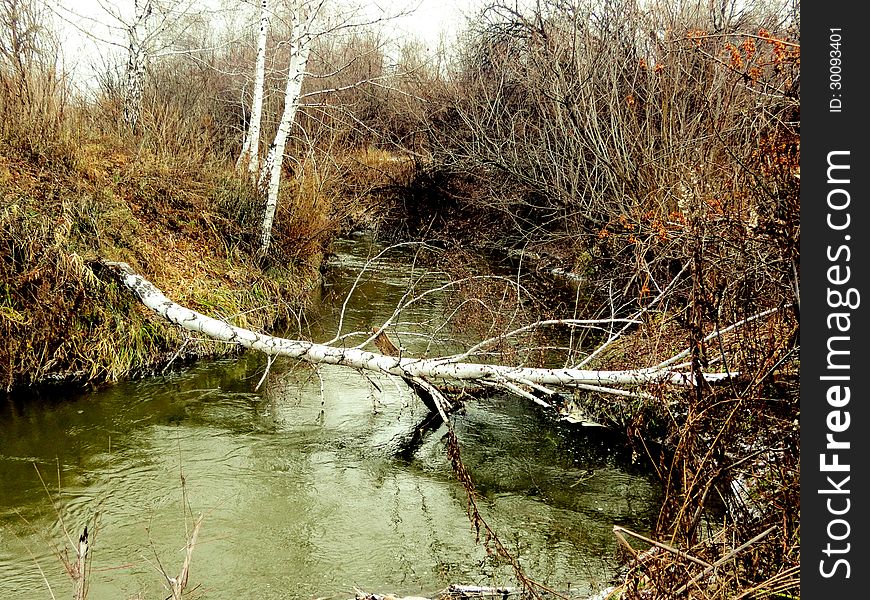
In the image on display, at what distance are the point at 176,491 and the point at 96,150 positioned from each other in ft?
21.7

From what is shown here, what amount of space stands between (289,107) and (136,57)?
3.77 m

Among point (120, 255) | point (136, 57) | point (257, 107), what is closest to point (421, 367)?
point (120, 255)

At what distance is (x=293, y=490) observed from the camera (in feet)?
21.5

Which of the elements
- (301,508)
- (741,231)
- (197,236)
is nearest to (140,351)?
(197,236)

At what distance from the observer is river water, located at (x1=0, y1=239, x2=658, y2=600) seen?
536 centimetres

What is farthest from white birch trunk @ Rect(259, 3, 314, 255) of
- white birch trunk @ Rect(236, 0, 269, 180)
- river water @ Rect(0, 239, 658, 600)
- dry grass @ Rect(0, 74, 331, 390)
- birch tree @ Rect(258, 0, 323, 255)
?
river water @ Rect(0, 239, 658, 600)

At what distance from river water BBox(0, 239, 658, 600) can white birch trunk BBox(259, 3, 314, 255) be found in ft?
11.0

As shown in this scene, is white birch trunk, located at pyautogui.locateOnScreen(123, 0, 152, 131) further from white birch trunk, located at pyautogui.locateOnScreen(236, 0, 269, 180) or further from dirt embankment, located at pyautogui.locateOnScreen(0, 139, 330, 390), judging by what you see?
white birch trunk, located at pyautogui.locateOnScreen(236, 0, 269, 180)

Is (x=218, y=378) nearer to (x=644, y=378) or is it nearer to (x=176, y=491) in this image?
(x=176, y=491)

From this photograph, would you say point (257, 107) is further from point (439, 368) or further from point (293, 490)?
point (293, 490)

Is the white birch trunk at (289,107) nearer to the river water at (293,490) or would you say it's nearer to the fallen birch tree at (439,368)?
the river water at (293,490)

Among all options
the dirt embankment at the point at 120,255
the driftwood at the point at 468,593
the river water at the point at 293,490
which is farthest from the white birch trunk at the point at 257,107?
the driftwood at the point at 468,593

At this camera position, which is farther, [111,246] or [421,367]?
[111,246]

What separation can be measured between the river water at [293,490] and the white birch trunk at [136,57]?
6.30 meters
